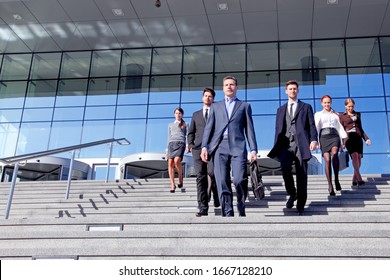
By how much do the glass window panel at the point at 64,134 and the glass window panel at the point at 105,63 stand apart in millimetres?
2459

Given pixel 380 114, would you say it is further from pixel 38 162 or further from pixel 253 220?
pixel 253 220

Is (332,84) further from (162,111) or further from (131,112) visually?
(131,112)

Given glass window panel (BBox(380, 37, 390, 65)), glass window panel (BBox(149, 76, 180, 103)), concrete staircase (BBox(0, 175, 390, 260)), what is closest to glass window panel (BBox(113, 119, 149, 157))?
glass window panel (BBox(149, 76, 180, 103))

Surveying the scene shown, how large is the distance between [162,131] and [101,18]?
16.8ft

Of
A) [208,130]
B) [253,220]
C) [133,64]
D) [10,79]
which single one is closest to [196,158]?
[208,130]

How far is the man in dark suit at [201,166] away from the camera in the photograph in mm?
5320

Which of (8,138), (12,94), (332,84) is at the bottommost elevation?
(8,138)

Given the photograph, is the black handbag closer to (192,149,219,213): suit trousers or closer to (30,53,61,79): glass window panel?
(192,149,219,213): suit trousers

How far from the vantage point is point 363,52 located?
1712 centimetres

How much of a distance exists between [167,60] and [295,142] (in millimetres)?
13836

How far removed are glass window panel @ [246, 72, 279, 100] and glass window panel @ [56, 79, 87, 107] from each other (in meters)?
7.36

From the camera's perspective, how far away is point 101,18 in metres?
15.6

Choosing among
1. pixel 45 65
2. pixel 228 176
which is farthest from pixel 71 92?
pixel 228 176

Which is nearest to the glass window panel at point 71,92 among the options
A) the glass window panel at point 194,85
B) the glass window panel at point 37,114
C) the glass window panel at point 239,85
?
the glass window panel at point 37,114
